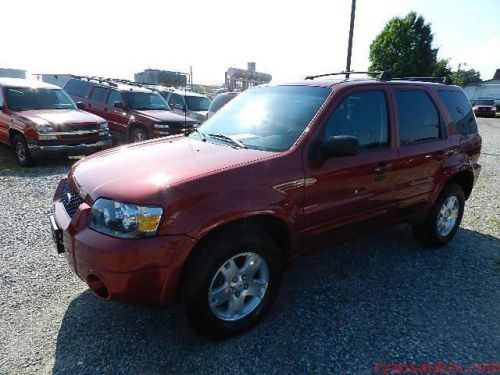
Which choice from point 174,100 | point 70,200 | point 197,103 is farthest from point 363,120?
point 174,100

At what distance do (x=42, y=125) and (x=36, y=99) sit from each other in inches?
55.6

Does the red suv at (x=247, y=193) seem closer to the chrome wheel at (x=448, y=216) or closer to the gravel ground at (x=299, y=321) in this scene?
the gravel ground at (x=299, y=321)

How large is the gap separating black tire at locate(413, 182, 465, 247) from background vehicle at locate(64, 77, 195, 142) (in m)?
6.73

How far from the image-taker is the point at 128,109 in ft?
34.4

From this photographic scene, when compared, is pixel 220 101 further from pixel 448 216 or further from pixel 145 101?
pixel 448 216

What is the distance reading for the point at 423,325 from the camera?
2.96 metres

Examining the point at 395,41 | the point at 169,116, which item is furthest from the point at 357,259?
the point at 395,41

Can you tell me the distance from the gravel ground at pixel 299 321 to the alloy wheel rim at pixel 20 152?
163 inches

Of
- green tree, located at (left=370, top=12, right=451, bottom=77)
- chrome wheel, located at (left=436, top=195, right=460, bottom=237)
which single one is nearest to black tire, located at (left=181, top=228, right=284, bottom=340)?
chrome wheel, located at (left=436, top=195, right=460, bottom=237)

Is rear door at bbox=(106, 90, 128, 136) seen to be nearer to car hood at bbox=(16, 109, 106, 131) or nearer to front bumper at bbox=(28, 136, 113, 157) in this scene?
car hood at bbox=(16, 109, 106, 131)

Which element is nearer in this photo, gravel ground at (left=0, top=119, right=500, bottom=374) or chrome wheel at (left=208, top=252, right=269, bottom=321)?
gravel ground at (left=0, top=119, right=500, bottom=374)

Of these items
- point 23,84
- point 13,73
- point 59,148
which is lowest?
point 59,148

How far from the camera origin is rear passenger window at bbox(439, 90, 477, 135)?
427cm

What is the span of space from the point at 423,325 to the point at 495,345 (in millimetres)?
488
